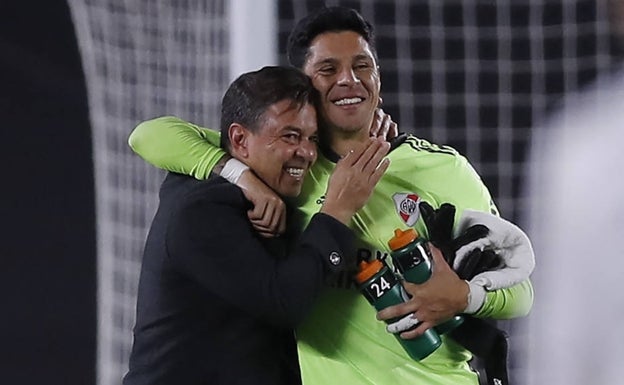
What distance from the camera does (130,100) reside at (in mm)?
2631

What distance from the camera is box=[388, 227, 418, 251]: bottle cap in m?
1.65

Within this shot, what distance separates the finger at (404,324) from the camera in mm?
1666

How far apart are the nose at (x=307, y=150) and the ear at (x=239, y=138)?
8 centimetres

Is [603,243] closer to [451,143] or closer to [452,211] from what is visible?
[452,211]

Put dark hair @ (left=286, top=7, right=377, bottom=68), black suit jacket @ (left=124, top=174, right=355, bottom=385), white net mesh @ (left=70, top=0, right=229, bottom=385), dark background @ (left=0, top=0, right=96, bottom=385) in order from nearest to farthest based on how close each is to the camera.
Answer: black suit jacket @ (left=124, top=174, right=355, bottom=385) → dark hair @ (left=286, top=7, right=377, bottom=68) → white net mesh @ (left=70, top=0, right=229, bottom=385) → dark background @ (left=0, top=0, right=96, bottom=385)

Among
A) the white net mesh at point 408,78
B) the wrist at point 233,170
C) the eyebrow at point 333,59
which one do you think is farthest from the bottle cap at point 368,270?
the white net mesh at point 408,78

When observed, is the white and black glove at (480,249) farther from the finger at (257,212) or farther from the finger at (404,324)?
the finger at (257,212)

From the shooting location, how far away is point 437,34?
9.02ft

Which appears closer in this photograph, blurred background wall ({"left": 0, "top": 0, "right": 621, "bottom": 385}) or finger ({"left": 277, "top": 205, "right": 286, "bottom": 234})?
finger ({"left": 277, "top": 205, "right": 286, "bottom": 234})

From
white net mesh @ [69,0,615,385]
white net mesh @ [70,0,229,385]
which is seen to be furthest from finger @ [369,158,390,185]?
white net mesh @ [69,0,615,385]

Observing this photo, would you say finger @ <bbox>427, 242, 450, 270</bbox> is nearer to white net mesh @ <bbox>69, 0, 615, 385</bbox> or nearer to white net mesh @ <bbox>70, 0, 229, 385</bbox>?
white net mesh @ <bbox>70, 0, 229, 385</bbox>

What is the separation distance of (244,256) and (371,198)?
25cm

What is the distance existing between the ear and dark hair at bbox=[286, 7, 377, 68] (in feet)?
0.53

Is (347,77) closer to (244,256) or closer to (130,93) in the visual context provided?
(244,256)
